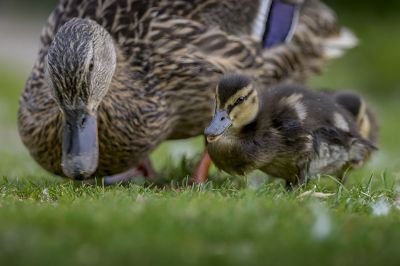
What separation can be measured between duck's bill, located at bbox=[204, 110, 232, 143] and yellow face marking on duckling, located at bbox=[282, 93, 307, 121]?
499 millimetres

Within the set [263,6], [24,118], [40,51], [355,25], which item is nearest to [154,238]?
[24,118]

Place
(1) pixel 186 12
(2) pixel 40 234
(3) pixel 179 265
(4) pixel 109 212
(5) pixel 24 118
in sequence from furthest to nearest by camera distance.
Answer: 1. (1) pixel 186 12
2. (5) pixel 24 118
3. (4) pixel 109 212
4. (2) pixel 40 234
5. (3) pixel 179 265

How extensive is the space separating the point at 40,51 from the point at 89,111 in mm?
1153

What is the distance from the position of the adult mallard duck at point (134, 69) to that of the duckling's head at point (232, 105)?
0.71 meters

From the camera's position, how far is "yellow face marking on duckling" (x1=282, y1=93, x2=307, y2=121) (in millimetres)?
5176

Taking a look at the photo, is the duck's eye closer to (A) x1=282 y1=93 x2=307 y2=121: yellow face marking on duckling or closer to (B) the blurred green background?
(A) x1=282 y1=93 x2=307 y2=121: yellow face marking on duckling

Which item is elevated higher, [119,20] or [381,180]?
[119,20]

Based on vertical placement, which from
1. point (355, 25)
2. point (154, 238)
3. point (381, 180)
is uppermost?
point (154, 238)

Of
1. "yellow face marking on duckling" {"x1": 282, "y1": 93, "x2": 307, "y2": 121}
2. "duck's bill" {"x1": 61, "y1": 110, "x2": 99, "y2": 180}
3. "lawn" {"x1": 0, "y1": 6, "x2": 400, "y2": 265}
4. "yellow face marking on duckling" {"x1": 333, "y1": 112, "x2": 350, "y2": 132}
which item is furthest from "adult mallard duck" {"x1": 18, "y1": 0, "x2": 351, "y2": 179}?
"yellow face marking on duckling" {"x1": 333, "y1": 112, "x2": 350, "y2": 132}

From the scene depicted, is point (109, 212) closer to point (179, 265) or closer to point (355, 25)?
point (179, 265)

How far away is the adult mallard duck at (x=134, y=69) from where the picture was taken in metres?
4.84

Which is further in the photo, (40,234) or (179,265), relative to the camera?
(40,234)

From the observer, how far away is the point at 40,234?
3.24 meters

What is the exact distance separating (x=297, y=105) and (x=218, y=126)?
638mm
